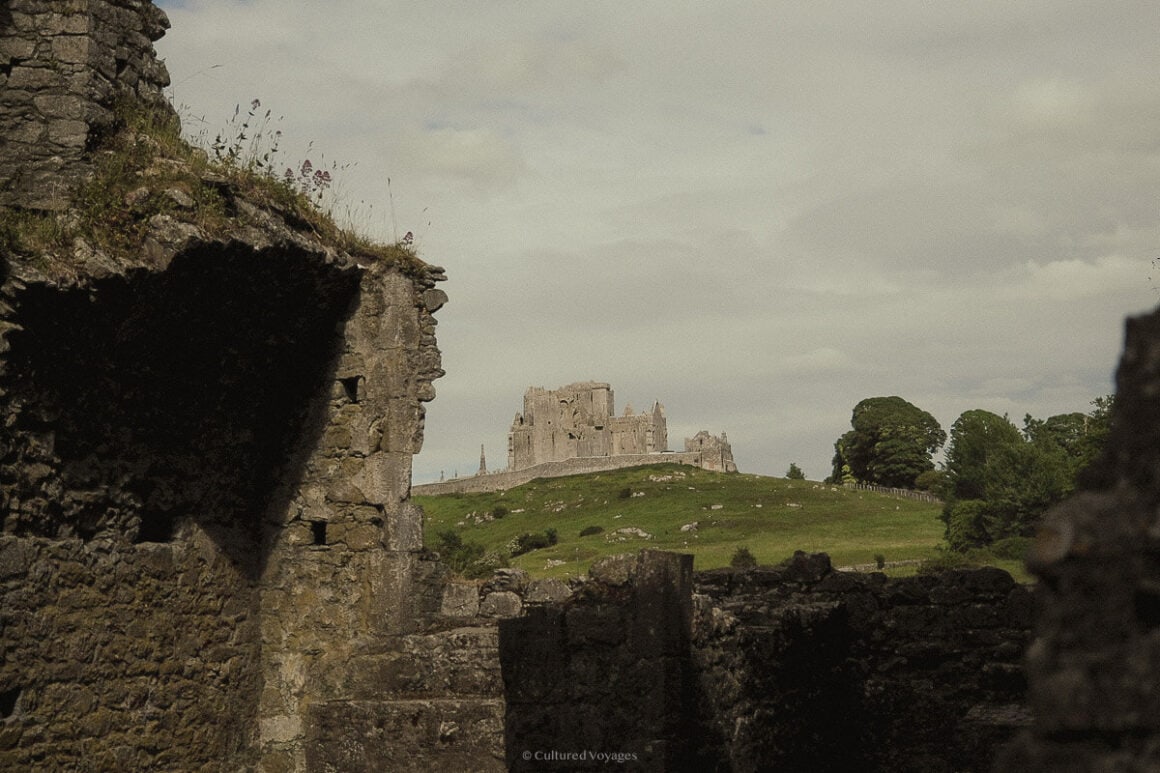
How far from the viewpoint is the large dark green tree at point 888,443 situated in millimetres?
102562

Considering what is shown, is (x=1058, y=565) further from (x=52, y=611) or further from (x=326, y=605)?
(x=326, y=605)

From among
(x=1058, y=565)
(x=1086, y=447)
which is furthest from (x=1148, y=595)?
(x=1086, y=447)

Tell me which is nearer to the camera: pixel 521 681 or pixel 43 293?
pixel 521 681

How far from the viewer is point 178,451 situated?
37.2 ft

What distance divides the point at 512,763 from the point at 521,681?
503 mm

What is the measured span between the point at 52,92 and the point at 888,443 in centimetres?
9681

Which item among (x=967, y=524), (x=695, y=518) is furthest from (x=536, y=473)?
(x=967, y=524)

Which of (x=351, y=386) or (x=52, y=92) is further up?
(x=52, y=92)

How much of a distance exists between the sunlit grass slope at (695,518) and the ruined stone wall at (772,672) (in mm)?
45029

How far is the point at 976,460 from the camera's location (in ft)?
295

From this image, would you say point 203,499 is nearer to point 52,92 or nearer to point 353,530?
point 353,530

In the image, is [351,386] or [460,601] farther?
[351,386]

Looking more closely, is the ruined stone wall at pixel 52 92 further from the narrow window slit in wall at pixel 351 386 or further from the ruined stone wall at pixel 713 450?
the ruined stone wall at pixel 713 450

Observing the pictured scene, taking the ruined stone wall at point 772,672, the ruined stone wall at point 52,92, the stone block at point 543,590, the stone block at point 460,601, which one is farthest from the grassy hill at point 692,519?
the ruined stone wall at point 52,92
